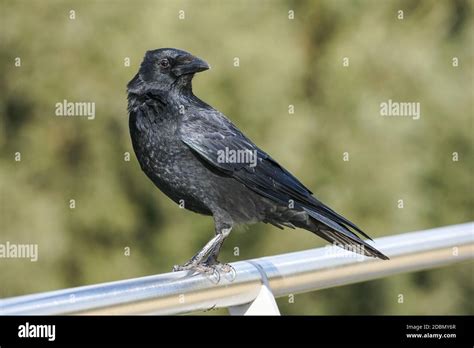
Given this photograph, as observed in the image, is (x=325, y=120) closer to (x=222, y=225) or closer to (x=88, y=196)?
(x=88, y=196)

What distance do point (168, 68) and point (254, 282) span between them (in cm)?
156

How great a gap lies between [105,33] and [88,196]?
4.25 feet

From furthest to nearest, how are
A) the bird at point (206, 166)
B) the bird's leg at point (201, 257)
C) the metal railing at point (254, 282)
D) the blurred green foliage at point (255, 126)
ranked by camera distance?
the blurred green foliage at point (255, 126), the bird at point (206, 166), the bird's leg at point (201, 257), the metal railing at point (254, 282)

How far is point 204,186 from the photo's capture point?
315cm

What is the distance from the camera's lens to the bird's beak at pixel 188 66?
3355 mm

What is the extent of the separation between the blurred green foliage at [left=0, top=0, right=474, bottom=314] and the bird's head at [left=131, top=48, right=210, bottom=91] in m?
3.00

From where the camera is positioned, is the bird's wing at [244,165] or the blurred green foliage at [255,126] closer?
the bird's wing at [244,165]

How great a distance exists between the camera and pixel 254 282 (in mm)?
2025

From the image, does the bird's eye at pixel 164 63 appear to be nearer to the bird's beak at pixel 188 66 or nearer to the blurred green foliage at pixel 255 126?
the bird's beak at pixel 188 66

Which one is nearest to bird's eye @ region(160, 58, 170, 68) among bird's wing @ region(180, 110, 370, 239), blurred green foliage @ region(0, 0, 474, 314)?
bird's wing @ region(180, 110, 370, 239)

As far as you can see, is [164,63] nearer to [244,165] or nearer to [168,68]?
[168,68]
